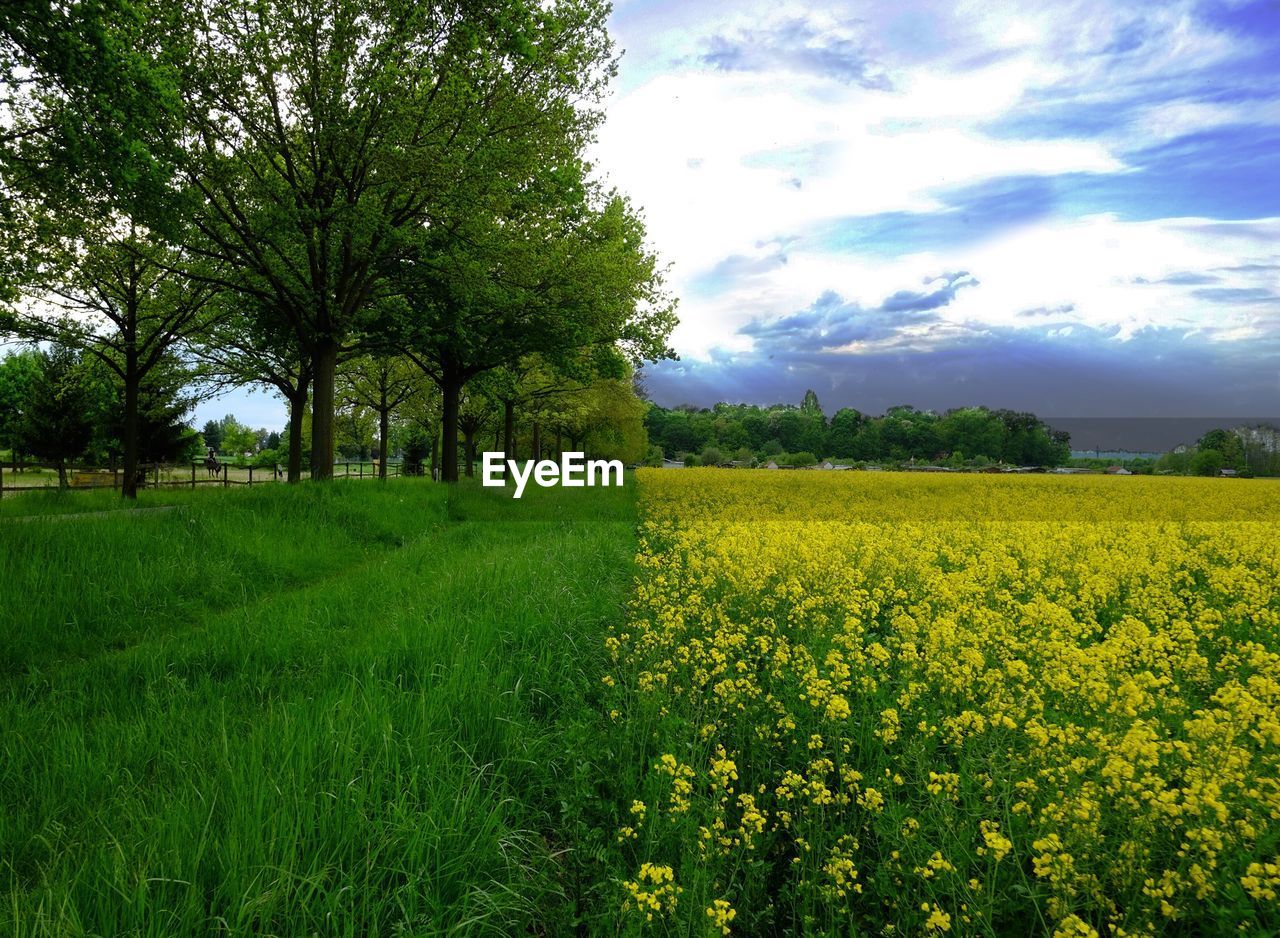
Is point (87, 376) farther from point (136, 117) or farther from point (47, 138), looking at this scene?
point (136, 117)

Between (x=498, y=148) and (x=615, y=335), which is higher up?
(x=498, y=148)

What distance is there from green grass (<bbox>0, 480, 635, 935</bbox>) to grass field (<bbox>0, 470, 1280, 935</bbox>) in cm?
2

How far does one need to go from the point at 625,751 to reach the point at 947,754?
2.22 meters

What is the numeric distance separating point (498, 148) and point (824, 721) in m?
13.5

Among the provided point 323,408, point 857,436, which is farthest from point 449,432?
point 857,436

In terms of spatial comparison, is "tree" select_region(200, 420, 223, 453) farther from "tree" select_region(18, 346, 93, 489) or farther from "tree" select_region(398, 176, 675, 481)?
"tree" select_region(398, 176, 675, 481)

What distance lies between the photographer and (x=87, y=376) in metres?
21.4

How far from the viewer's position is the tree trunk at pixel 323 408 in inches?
603

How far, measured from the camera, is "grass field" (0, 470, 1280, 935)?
243 cm

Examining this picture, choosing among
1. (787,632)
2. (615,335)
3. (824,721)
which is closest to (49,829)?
(824,721)

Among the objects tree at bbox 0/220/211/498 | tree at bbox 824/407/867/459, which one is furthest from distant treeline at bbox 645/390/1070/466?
tree at bbox 0/220/211/498

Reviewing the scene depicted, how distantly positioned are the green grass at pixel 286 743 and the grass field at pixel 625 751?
0.08 ft

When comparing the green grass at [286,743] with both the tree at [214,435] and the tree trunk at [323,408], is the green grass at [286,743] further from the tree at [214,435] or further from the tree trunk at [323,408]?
the tree at [214,435]

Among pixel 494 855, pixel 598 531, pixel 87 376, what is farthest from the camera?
pixel 87 376
